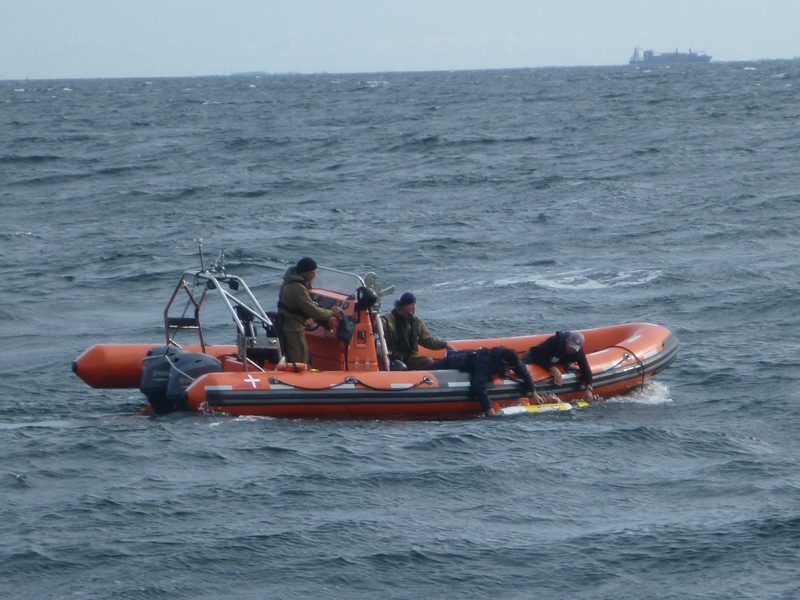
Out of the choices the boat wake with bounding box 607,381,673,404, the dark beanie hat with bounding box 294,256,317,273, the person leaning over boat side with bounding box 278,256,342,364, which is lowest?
the boat wake with bounding box 607,381,673,404

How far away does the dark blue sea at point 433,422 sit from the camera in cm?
815

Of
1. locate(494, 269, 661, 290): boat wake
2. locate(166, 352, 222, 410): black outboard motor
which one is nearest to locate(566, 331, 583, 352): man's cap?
locate(166, 352, 222, 410): black outboard motor

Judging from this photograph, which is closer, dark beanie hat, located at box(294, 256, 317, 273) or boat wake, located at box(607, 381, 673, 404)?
dark beanie hat, located at box(294, 256, 317, 273)

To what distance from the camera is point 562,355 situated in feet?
39.9

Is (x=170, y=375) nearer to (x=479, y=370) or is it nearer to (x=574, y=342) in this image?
(x=479, y=370)

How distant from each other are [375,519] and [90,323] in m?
8.70

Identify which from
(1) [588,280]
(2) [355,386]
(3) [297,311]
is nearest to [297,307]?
(3) [297,311]

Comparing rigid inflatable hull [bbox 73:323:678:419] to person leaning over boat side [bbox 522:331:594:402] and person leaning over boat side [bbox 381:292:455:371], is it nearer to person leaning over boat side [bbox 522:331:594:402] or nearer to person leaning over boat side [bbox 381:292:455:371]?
person leaning over boat side [bbox 522:331:594:402]

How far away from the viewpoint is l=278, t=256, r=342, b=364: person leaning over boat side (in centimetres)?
1173

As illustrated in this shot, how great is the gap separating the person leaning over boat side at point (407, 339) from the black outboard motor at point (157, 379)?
195 cm

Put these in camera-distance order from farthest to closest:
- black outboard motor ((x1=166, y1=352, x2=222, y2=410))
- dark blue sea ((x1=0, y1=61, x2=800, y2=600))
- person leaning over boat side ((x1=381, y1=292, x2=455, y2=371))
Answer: person leaning over boat side ((x1=381, y1=292, x2=455, y2=371))
black outboard motor ((x1=166, y1=352, x2=222, y2=410))
dark blue sea ((x1=0, y1=61, x2=800, y2=600))

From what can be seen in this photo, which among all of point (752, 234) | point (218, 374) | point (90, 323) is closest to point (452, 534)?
point (218, 374)

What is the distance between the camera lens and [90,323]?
658 inches

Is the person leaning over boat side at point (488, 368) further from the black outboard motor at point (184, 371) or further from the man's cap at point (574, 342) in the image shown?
the black outboard motor at point (184, 371)
